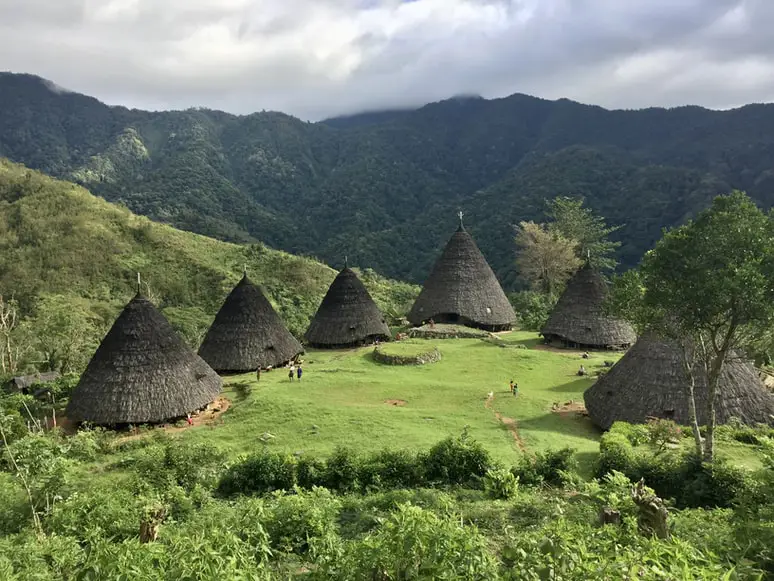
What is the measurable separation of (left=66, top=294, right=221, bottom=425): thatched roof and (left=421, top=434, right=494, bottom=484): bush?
10076mm

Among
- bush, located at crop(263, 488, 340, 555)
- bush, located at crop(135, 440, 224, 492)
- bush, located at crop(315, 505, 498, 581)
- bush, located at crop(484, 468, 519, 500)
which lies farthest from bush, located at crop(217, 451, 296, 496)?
bush, located at crop(315, 505, 498, 581)

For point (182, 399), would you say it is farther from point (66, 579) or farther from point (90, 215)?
point (90, 215)

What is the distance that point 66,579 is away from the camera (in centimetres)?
553

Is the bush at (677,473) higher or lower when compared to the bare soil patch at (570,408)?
higher

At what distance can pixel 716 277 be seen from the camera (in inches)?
396

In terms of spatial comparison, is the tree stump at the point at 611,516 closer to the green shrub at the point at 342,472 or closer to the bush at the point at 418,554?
the bush at the point at 418,554

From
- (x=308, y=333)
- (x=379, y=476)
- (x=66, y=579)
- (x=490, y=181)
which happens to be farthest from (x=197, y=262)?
(x=490, y=181)

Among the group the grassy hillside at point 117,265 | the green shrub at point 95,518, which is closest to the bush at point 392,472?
the green shrub at point 95,518

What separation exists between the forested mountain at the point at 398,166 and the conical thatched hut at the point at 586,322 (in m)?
25.8

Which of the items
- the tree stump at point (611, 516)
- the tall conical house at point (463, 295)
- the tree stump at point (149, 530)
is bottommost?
the tree stump at point (149, 530)

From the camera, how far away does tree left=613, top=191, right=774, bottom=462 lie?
9.86m

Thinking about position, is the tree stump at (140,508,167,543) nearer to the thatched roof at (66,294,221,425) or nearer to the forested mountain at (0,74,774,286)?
the thatched roof at (66,294,221,425)

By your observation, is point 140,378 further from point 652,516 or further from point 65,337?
point 652,516

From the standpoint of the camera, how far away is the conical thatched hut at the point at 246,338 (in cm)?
2312
